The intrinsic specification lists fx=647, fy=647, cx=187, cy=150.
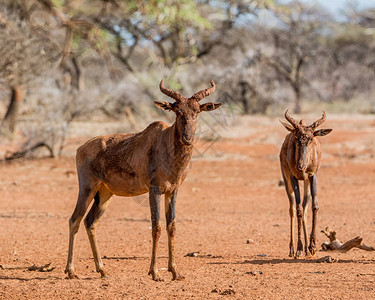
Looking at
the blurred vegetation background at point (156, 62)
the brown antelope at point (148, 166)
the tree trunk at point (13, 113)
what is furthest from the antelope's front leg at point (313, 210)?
the tree trunk at point (13, 113)

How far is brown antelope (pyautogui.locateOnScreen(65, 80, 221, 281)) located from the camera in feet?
23.2

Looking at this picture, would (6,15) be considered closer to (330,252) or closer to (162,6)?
(162,6)

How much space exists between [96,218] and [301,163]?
9.37 ft

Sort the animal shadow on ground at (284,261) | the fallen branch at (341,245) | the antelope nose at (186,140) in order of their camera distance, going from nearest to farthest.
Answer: the antelope nose at (186,140) < the animal shadow on ground at (284,261) < the fallen branch at (341,245)

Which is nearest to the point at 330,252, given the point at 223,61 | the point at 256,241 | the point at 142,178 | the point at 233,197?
the point at 256,241

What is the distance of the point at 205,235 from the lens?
10156mm

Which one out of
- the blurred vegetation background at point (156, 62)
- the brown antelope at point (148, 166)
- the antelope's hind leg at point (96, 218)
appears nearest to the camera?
the brown antelope at point (148, 166)

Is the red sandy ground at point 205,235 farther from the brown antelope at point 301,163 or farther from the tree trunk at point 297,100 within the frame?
the tree trunk at point 297,100

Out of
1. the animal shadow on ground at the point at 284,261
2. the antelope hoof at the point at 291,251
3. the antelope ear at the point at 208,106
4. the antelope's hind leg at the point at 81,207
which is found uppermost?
the antelope ear at the point at 208,106

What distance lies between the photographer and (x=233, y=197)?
14352 millimetres

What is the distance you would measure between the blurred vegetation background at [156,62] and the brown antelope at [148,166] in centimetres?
766

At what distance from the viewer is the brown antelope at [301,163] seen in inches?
345

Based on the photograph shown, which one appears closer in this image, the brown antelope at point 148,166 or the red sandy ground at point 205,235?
the red sandy ground at point 205,235

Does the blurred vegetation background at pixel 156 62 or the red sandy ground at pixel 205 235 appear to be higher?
the blurred vegetation background at pixel 156 62
